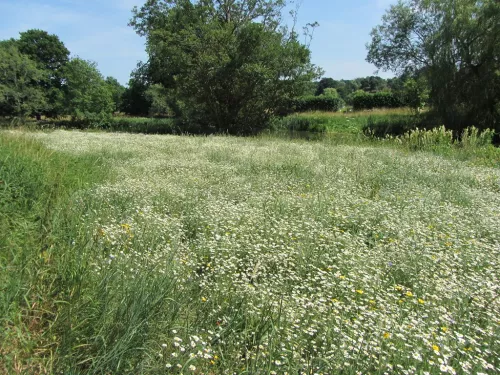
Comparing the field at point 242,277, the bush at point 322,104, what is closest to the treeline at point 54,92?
the bush at point 322,104

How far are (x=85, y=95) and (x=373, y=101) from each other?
33.1m

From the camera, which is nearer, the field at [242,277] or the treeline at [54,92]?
the field at [242,277]

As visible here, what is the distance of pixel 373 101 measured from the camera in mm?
45125

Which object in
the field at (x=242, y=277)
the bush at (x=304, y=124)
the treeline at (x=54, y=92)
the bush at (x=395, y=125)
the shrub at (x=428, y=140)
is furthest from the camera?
the bush at (x=304, y=124)

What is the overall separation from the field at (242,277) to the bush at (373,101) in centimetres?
3981

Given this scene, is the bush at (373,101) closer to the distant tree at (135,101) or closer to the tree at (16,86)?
the distant tree at (135,101)

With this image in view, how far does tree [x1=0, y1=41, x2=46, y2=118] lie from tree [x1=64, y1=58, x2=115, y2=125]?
7.97 feet

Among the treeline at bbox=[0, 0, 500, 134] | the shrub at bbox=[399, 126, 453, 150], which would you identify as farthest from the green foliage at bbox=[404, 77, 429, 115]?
the shrub at bbox=[399, 126, 453, 150]

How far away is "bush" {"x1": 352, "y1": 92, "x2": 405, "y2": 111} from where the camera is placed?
141 feet

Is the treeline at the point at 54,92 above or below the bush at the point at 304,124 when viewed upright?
above

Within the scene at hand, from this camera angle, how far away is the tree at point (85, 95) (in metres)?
31.4

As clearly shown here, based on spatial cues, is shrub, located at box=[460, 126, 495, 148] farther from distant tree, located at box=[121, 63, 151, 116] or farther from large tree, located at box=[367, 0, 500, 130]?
distant tree, located at box=[121, 63, 151, 116]

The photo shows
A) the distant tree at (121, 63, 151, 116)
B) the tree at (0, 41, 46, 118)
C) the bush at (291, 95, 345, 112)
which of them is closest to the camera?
the tree at (0, 41, 46, 118)

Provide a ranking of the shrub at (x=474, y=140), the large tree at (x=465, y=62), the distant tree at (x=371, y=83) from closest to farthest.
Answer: the shrub at (x=474, y=140)
the large tree at (x=465, y=62)
the distant tree at (x=371, y=83)
